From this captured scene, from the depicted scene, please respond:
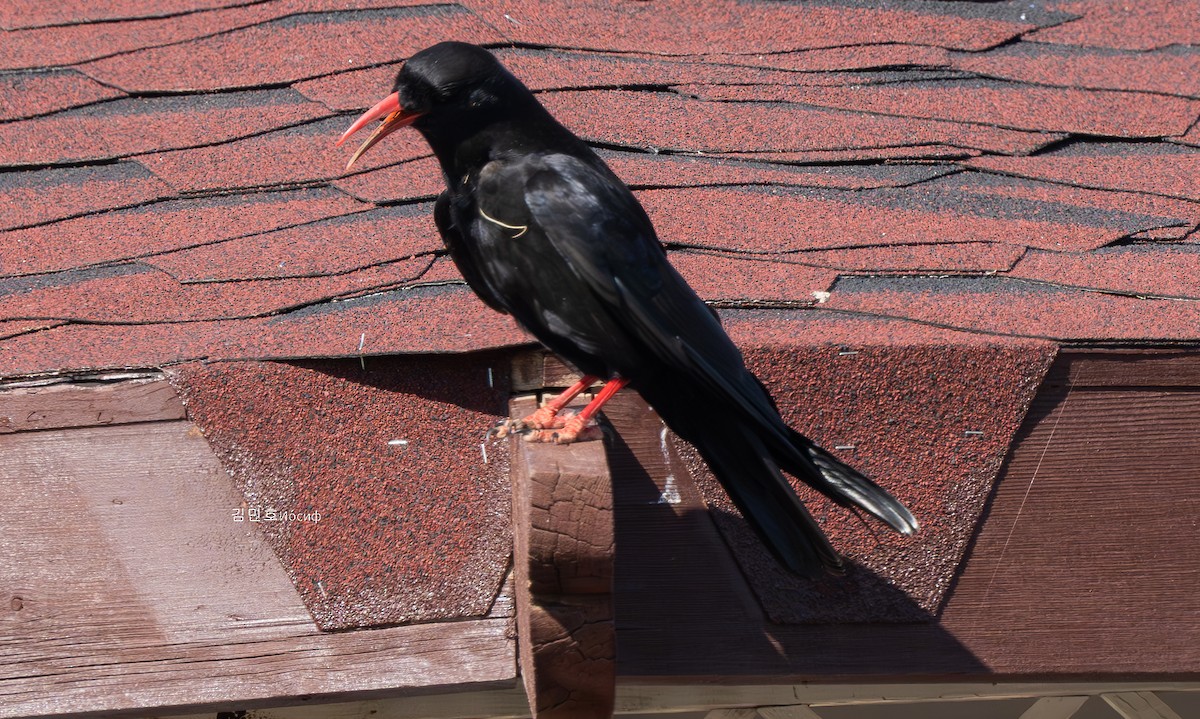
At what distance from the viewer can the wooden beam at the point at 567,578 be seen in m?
1.59

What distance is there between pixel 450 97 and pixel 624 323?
1.97 feet

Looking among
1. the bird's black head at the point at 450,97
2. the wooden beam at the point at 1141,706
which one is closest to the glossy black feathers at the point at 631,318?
the bird's black head at the point at 450,97

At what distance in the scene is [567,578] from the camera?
1614mm

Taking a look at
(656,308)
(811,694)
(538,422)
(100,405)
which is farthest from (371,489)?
(811,694)

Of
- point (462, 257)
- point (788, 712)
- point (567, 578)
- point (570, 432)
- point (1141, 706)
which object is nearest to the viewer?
point (567, 578)

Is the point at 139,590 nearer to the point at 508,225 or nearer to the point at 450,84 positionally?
the point at 508,225

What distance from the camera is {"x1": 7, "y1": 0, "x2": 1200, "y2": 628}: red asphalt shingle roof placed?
6.84ft

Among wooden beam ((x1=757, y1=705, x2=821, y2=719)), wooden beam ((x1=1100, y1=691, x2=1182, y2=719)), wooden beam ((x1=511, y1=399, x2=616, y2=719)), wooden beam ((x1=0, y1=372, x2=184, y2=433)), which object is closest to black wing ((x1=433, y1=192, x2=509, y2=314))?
wooden beam ((x1=511, y1=399, x2=616, y2=719))

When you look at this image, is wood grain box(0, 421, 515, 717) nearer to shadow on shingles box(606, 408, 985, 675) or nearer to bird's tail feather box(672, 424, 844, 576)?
shadow on shingles box(606, 408, 985, 675)

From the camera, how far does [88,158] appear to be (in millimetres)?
2639

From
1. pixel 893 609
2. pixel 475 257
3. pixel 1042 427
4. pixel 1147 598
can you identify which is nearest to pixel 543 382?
pixel 475 257

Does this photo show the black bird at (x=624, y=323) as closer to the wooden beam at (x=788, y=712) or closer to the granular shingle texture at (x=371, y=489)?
the granular shingle texture at (x=371, y=489)

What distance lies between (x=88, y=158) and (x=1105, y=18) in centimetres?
261

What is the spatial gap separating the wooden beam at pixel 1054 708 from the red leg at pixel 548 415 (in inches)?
64.7
